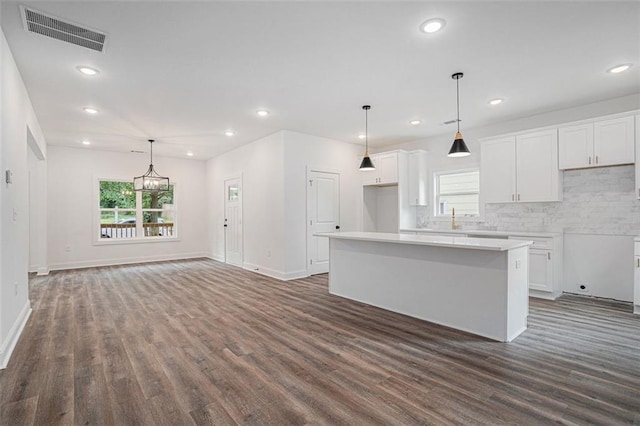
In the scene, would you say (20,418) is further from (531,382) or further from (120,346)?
(531,382)

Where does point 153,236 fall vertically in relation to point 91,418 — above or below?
above

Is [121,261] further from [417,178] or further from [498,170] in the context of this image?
[498,170]

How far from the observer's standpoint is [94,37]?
2.77 m

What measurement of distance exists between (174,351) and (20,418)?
1083mm

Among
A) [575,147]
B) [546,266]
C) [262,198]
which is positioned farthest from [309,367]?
[575,147]

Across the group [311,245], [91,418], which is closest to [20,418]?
[91,418]

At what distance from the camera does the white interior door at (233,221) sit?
7.38 meters

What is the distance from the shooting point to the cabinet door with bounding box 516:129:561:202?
184 inches

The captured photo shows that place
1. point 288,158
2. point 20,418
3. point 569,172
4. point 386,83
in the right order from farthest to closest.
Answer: point 288,158 → point 569,172 → point 386,83 → point 20,418

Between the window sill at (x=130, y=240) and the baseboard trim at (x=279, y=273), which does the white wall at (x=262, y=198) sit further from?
the window sill at (x=130, y=240)

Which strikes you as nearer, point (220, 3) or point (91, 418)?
point (91, 418)

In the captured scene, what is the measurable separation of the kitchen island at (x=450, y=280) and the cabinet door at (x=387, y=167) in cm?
244

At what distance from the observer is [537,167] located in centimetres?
481

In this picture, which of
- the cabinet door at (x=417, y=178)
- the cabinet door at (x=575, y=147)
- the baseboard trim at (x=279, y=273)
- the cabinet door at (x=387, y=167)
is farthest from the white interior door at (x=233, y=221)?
the cabinet door at (x=575, y=147)
